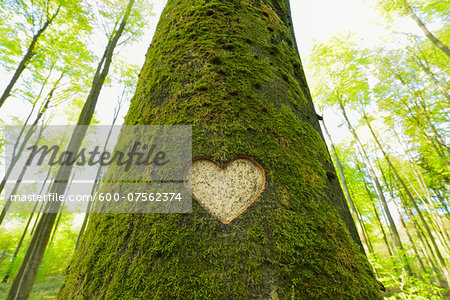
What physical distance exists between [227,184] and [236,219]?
150 millimetres

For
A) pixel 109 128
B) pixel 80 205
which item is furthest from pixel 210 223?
pixel 80 205

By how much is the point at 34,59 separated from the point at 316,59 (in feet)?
48.1

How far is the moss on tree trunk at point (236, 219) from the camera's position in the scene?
624 millimetres

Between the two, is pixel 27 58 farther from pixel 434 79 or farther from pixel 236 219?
pixel 434 79

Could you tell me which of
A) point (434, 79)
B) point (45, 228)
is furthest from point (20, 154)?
point (434, 79)

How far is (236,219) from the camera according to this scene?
0.72 meters

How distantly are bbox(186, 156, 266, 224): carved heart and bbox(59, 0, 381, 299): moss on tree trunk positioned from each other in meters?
0.03

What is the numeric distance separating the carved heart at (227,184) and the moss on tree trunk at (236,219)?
0.10ft

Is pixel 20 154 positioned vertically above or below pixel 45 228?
above

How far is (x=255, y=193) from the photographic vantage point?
781mm

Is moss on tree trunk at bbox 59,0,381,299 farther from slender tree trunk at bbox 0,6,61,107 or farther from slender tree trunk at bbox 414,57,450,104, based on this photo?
slender tree trunk at bbox 414,57,450,104

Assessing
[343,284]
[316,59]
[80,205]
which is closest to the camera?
[343,284]

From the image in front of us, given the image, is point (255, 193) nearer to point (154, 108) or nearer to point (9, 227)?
point (154, 108)

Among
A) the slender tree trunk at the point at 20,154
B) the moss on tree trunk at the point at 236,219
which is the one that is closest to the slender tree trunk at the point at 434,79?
the moss on tree trunk at the point at 236,219
